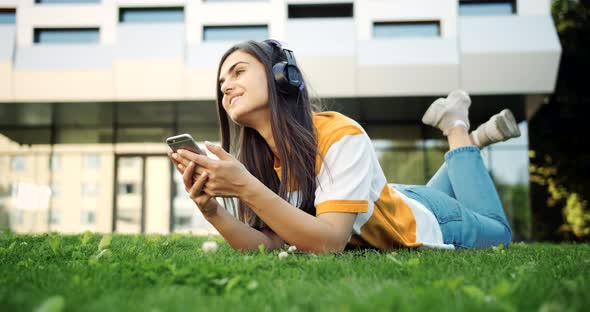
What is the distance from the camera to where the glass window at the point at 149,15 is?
12.4 meters

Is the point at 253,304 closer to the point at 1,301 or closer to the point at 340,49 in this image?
the point at 1,301

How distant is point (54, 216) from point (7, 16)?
5384 millimetres

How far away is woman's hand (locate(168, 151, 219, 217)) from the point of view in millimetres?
2502

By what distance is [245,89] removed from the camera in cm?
283

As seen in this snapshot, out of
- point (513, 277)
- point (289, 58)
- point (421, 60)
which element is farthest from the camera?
point (421, 60)

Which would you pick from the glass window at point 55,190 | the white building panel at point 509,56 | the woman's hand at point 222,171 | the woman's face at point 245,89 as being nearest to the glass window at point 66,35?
the glass window at point 55,190

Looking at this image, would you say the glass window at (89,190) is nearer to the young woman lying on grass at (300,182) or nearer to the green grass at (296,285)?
the young woman lying on grass at (300,182)

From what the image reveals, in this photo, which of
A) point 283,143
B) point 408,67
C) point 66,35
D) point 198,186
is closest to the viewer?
point 198,186

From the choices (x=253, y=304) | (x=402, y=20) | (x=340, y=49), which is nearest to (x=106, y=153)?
(x=340, y=49)

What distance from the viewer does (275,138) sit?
274cm

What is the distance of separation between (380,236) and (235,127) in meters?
1.24

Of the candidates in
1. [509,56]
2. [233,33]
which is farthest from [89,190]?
[509,56]

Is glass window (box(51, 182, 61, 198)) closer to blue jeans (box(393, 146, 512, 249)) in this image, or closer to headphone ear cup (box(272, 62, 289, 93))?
blue jeans (box(393, 146, 512, 249))

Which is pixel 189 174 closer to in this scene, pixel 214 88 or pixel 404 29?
pixel 214 88
